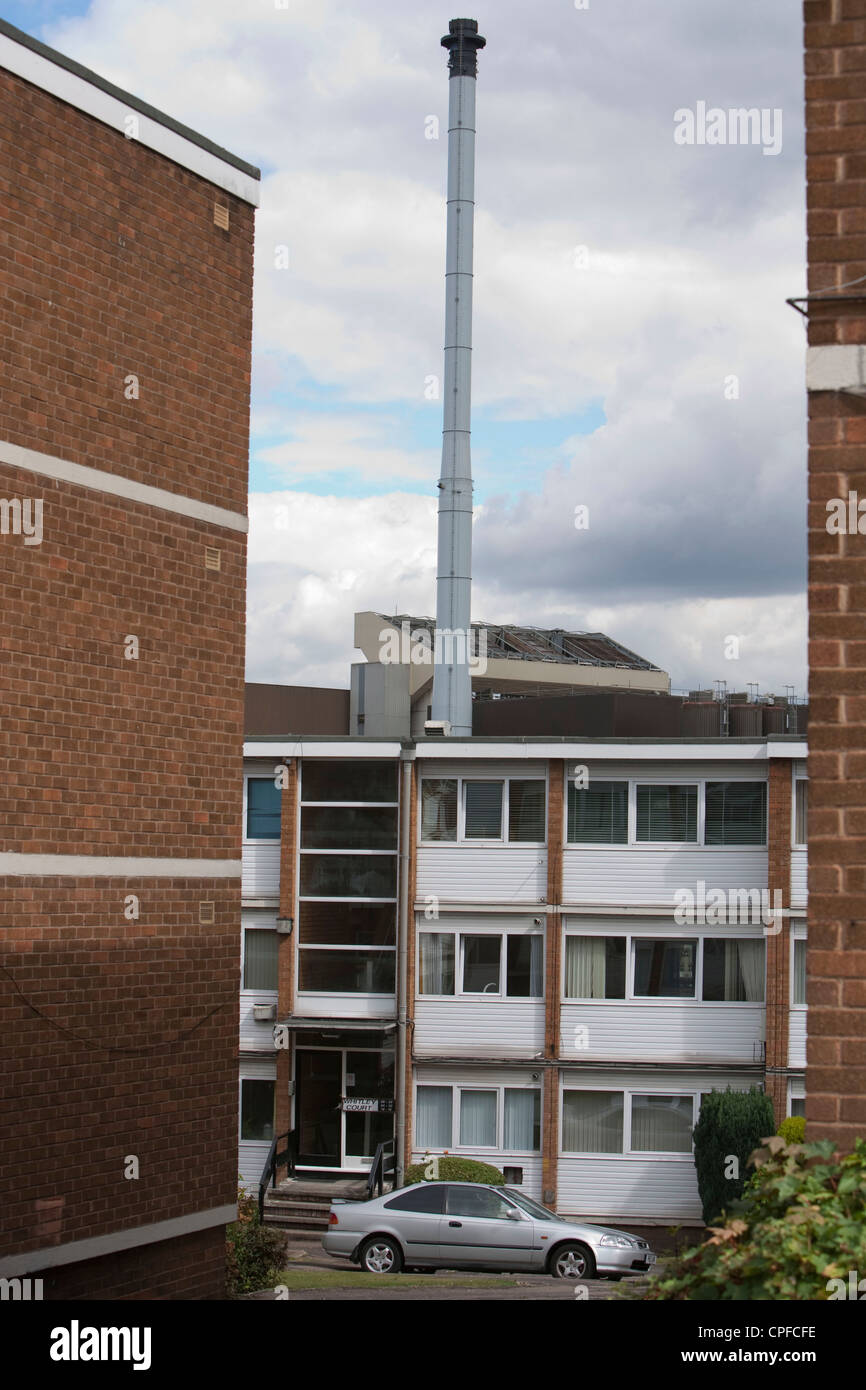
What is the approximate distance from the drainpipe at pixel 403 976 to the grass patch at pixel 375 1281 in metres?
7.48

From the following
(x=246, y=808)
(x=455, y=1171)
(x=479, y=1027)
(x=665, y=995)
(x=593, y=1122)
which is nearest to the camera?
(x=455, y=1171)

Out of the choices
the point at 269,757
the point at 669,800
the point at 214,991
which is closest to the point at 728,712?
the point at 669,800

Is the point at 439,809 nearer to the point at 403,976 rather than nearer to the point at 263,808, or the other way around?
the point at 403,976

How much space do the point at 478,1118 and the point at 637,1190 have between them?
3.30 metres

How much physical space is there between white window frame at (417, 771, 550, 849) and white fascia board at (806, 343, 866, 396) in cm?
2405

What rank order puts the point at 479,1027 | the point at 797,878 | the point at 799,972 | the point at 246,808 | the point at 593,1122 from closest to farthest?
the point at 799,972 → the point at 797,878 → the point at 593,1122 → the point at 479,1027 → the point at 246,808

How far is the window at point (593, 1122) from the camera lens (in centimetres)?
2845

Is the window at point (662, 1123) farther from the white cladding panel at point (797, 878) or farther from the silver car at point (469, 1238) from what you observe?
the silver car at point (469, 1238)

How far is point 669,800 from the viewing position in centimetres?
2898

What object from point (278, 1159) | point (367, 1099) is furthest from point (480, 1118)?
point (278, 1159)

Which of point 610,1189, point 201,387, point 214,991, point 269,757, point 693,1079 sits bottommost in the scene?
point 610,1189

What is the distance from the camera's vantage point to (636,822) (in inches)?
1142
